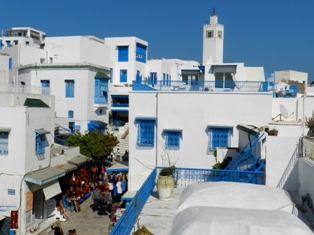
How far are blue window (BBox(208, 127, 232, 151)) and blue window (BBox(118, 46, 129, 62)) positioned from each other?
26.4 metres

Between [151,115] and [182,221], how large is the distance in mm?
9387

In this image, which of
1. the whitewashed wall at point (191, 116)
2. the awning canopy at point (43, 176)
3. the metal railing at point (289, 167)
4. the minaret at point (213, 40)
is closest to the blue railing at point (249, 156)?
the metal railing at point (289, 167)

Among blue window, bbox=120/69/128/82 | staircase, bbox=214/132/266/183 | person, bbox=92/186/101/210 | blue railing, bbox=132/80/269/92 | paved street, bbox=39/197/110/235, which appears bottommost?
paved street, bbox=39/197/110/235

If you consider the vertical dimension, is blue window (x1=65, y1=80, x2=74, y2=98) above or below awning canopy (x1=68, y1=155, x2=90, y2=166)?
above

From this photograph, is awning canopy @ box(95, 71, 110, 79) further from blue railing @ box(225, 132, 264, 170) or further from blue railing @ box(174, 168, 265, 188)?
blue railing @ box(174, 168, 265, 188)

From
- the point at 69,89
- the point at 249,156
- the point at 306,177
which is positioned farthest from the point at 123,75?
the point at 306,177

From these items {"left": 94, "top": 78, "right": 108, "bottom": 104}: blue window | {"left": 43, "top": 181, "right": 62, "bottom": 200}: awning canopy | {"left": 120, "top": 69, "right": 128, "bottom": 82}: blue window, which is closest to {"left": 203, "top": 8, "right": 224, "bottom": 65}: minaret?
{"left": 94, "top": 78, "right": 108, "bottom": 104}: blue window

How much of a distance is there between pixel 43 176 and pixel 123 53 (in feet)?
87.5

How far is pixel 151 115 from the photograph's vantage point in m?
16.2

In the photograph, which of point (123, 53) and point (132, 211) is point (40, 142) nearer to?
point (132, 211)

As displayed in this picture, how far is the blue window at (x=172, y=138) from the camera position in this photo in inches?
629

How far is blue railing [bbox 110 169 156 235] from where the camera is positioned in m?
6.66

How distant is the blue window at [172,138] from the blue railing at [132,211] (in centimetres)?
560

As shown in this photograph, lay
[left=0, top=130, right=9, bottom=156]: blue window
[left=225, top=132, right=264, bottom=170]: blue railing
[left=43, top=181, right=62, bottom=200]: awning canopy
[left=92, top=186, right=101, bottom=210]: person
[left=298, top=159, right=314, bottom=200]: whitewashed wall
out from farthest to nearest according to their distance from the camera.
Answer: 1. [left=92, top=186, right=101, bottom=210]: person
2. [left=43, top=181, right=62, bottom=200]: awning canopy
3. [left=0, top=130, right=9, bottom=156]: blue window
4. [left=225, top=132, right=264, bottom=170]: blue railing
5. [left=298, top=159, right=314, bottom=200]: whitewashed wall
